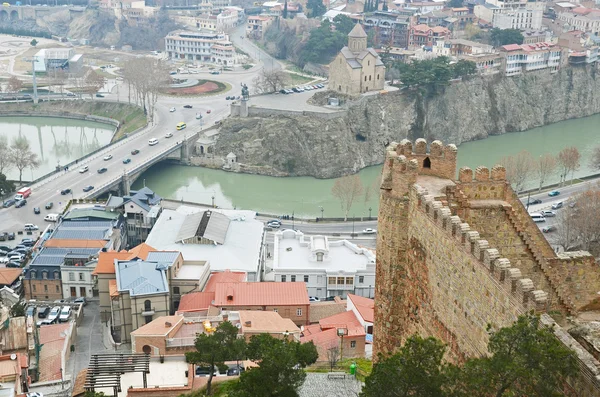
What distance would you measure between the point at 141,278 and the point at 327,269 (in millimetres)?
8648

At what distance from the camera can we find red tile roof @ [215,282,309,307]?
29.7 meters

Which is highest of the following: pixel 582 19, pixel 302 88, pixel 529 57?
pixel 582 19

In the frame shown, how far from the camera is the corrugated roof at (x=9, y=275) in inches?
1350

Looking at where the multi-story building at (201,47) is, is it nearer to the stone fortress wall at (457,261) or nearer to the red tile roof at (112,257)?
the red tile roof at (112,257)

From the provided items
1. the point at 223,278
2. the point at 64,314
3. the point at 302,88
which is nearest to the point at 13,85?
the point at 302,88

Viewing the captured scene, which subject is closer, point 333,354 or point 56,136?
point 333,354

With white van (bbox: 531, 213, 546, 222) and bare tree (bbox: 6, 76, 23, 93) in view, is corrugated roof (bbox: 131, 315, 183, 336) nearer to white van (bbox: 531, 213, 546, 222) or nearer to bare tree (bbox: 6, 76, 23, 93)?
white van (bbox: 531, 213, 546, 222)

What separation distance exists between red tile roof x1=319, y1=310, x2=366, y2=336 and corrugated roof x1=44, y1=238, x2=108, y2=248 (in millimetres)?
12703

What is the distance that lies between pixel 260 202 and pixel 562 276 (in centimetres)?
4040

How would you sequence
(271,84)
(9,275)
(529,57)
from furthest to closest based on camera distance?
1. (529,57)
2. (271,84)
3. (9,275)

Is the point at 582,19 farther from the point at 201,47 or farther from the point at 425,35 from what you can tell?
the point at 201,47

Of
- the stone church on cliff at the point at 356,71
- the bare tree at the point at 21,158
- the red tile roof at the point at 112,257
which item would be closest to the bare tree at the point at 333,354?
the red tile roof at the point at 112,257

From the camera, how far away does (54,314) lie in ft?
103

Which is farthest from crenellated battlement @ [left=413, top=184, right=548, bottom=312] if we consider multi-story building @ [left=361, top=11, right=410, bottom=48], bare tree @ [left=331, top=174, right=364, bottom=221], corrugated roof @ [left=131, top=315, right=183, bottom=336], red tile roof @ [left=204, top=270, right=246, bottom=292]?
multi-story building @ [left=361, top=11, right=410, bottom=48]
